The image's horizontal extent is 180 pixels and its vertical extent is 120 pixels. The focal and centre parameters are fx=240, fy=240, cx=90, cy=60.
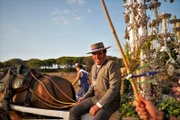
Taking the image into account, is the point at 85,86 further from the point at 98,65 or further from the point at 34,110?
the point at 98,65

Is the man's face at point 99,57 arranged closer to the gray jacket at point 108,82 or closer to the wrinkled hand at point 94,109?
the gray jacket at point 108,82

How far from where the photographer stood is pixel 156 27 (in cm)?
597

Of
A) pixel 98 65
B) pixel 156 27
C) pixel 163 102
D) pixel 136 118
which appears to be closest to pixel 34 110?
pixel 98 65

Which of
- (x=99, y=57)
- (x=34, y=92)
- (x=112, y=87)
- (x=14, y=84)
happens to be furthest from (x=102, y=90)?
(x=14, y=84)

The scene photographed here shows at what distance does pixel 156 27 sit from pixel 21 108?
3.71 meters

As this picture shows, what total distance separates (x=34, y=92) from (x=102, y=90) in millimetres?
1945

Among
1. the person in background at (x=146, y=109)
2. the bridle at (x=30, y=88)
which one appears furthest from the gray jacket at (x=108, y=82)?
the person in background at (x=146, y=109)

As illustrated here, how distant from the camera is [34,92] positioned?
188 inches

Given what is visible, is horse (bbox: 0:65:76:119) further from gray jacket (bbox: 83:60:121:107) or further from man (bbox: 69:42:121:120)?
gray jacket (bbox: 83:60:121:107)

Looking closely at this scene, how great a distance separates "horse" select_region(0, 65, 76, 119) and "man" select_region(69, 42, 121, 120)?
4.06ft

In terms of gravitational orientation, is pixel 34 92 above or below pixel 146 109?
below

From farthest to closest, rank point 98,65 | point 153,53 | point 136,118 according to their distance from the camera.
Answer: point 153,53 → point 136,118 → point 98,65

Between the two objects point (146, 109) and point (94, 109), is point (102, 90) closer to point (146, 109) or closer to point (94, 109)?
point (94, 109)

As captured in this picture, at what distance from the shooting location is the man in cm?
314
